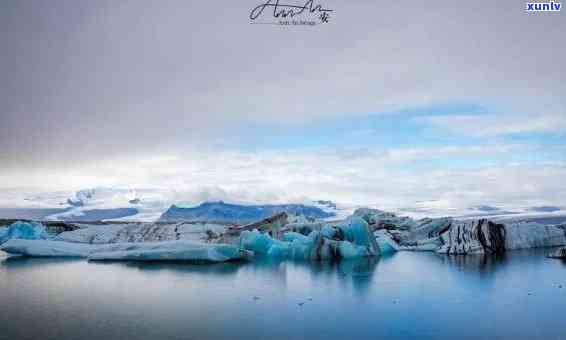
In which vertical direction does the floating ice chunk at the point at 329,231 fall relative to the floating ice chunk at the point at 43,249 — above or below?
above

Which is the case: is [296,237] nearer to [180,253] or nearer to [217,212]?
[180,253]

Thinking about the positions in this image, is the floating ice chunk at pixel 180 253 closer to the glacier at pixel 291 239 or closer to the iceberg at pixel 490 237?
the glacier at pixel 291 239

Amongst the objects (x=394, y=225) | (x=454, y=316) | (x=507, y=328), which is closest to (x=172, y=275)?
(x=454, y=316)

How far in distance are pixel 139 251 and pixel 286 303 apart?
22.2 ft

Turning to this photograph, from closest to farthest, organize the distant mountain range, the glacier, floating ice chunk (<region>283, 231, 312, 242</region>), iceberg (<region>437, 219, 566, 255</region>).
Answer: the glacier → floating ice chunk (<region>283, 231, 312, 242</region>) → iceberg (<region>437, 219, 566, 255</region>) → the distant mountain range

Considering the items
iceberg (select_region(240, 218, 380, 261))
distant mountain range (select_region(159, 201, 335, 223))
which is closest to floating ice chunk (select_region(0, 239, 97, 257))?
iceberg (select_region(240, 218, 380, 261))

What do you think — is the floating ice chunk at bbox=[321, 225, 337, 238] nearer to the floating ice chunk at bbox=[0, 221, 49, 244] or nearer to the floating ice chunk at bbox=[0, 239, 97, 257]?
the floating ice chunk at bbox=[0, 239, 97, 257]

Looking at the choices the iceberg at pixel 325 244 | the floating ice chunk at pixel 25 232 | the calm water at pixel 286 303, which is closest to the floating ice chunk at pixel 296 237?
the iceberg at pixel 325 244

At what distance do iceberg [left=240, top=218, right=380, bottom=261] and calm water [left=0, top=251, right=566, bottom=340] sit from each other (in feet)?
8.15

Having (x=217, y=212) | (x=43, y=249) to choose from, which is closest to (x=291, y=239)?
(x=43, y=249)

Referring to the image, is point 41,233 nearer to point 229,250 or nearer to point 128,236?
point 128,236

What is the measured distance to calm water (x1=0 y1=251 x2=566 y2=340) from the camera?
14.9 ft

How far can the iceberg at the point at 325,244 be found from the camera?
1252 cm

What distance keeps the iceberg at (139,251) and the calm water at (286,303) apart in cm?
112
